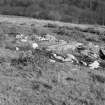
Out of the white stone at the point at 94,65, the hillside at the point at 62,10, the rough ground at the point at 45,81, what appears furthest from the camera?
the hillside at the point at 62,10

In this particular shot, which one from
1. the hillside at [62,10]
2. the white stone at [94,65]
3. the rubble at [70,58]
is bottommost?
the hillside at [62,10]

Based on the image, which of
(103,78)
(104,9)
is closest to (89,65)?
(103,78)

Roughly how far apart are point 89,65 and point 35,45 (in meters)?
3.56

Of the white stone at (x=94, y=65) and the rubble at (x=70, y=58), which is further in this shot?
the rubble at (x=70, y=58)

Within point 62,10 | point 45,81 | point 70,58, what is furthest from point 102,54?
point 62,10

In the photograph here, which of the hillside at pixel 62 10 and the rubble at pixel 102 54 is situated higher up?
the rubble at pixel 102 54

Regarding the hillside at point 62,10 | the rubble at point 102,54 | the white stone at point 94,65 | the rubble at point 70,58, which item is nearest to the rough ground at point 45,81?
the white stone at point 94,65

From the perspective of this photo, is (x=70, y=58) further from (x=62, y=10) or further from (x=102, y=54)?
(x=62, y=10)

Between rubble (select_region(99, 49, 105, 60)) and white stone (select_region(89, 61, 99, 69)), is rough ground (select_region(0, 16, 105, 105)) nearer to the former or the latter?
white stone (select_region(89, 61, 99, 69))

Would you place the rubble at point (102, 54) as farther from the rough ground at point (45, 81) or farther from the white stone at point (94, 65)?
the rough ground at point (45, 81)

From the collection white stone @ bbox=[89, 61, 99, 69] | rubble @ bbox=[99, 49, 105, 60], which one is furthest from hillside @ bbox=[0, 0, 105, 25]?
white stone @ bbox=[89, 61, 99, 69]

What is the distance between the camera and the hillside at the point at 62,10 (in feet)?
123

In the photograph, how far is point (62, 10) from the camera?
4281 cm

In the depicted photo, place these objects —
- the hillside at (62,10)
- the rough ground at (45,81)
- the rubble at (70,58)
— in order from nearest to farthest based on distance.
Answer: the rough ground at (45,81) → the rubble at (70,58) → the hillside at (62,10)
